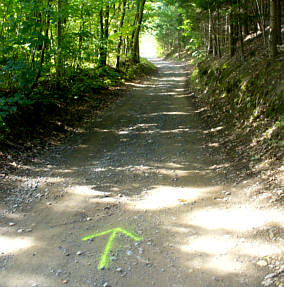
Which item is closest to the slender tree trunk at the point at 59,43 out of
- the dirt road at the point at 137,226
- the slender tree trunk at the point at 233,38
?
the dirt road at the point at 137,226

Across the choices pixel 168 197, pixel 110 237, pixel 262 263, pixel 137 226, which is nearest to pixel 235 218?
pixel 262 263

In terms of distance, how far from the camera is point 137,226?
5.06 m

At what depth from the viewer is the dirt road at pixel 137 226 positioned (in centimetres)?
400

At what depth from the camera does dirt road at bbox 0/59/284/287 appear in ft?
13.1

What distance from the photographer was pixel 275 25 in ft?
30.9

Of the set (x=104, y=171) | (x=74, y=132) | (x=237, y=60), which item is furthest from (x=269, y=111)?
(x=74, y=132)

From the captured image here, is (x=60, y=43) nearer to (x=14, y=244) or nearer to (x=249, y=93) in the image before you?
(x=249, y=93)

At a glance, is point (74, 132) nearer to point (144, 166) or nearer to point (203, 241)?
point (144, 166)

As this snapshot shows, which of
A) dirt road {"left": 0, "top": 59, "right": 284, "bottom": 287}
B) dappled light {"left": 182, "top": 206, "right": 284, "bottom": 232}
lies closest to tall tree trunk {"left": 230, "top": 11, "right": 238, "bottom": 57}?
dirt road {"left": 0, "top": 59, "right": 284, "bottom": 287}

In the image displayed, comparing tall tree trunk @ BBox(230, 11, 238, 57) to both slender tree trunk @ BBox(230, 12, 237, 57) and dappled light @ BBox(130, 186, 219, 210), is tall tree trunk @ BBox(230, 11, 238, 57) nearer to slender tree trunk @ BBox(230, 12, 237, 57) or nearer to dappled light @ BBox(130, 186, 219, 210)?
slender tree trunk @ BBox(230, 12, 237, 57)

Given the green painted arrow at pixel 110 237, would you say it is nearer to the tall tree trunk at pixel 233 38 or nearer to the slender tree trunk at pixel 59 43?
the slender tree trunk at pixel 59 43

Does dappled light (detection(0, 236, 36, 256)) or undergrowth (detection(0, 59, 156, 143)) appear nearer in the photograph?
dappled light (detection(0, 236, 36, 256))

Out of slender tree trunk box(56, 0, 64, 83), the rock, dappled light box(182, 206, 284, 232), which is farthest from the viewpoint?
slender tree trunk box(56, 0, 64, 83)

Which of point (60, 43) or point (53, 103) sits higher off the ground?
point (60, 43)
